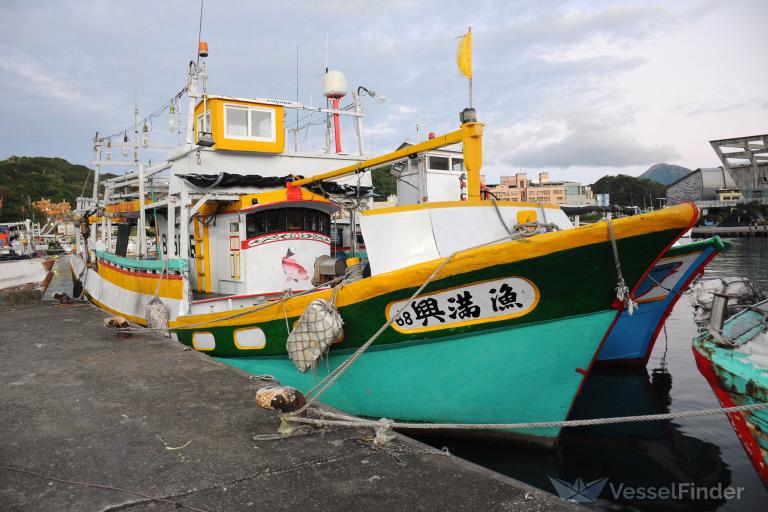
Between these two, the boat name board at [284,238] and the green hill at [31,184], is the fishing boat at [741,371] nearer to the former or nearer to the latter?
the boat name board at [284,238]

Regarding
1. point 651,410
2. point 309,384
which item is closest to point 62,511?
point 309,384

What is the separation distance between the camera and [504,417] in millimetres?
5656

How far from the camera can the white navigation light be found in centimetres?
1384

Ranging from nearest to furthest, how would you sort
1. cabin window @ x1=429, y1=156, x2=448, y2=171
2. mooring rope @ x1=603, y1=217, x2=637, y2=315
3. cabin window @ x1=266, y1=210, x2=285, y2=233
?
mooring rope @ x1=603, y1=217, x2=637, y2=315, cabin window @ x1=266, y1=210, x2=285, y2=233, cabin window @ x1=429, y1=156, x2=448, y2=171

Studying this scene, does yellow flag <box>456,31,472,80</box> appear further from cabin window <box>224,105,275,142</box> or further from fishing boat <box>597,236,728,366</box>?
cabin window <box>224,105,275,142</box>

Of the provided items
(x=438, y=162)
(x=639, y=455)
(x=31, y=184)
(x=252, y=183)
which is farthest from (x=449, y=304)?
(x=31, y=184)

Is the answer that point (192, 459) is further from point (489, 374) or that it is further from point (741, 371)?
point (741, 371)

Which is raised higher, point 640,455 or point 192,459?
point 192,459

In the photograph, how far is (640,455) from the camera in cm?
671

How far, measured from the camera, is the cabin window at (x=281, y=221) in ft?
31.1

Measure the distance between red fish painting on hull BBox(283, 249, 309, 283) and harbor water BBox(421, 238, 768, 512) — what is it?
166 inches

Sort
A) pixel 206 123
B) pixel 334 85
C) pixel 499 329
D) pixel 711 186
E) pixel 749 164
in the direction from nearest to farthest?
1. pixel 499 329
2. pixel 206 123
3. pixel 334 85
4. pixel 749 164
5. pixel 711 186

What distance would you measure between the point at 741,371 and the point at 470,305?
101 inches

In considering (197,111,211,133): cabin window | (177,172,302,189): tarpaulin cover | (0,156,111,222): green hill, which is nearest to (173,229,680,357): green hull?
(177,172,302,189): tarpaulin cover
